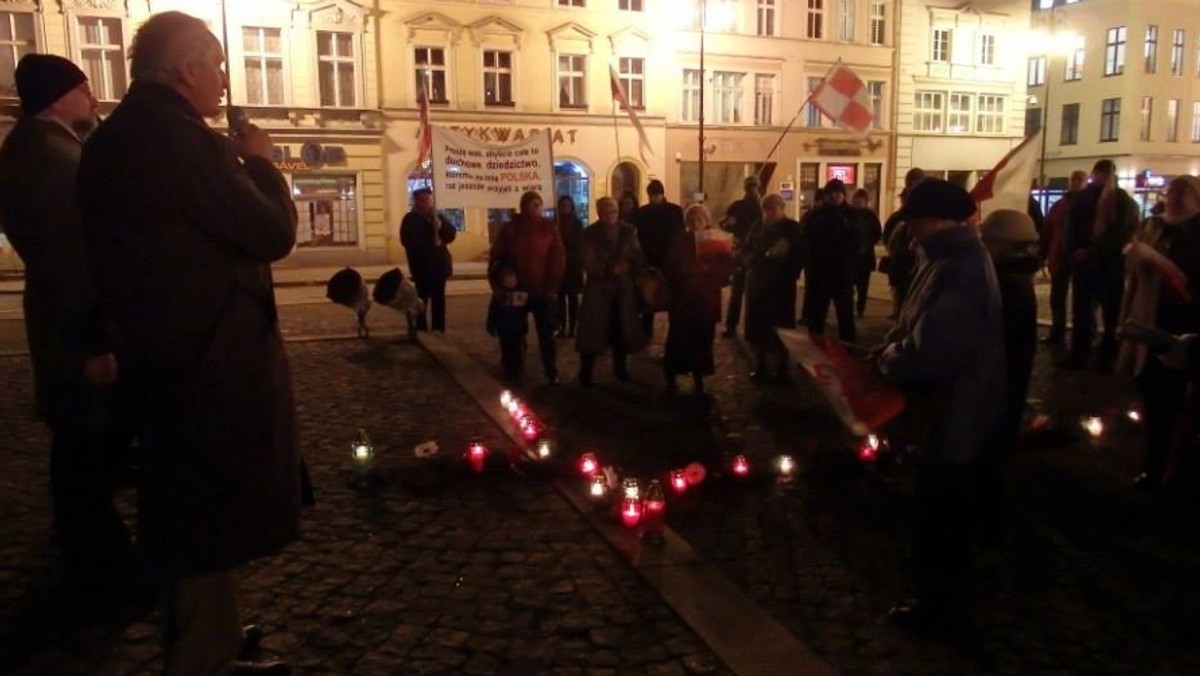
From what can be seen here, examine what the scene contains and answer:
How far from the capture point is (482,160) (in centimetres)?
1170

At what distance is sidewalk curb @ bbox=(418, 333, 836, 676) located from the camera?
11.9 ft

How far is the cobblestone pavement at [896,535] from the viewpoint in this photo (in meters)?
3.83

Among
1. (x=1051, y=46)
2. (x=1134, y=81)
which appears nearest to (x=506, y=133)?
(x=1051, y=46)

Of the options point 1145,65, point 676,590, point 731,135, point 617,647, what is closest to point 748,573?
point 676,590

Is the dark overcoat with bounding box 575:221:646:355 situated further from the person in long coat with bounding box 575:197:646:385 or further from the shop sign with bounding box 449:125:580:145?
the shop sign with bounding box 449:125:580:145

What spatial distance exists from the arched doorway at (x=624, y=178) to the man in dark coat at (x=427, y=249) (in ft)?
66.9

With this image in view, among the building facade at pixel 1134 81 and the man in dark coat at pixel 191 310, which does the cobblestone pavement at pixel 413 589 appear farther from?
the building facade at pixel 1134 81

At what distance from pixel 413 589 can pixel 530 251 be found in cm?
518

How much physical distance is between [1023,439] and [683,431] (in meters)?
2.36

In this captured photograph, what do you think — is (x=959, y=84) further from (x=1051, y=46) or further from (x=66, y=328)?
(x=66, y=328)

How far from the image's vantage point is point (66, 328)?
3.81m

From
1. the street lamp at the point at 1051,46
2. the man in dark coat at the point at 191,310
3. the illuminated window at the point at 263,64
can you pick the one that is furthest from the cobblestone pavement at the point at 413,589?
the street lamp at the point at 1051,46

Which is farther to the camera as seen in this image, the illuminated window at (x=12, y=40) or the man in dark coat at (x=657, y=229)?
the illuminated window at (x=12, y=40)

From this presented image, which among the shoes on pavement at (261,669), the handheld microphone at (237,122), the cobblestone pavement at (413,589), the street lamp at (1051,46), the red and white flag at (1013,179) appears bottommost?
the cobblestone pavement at (413,589)
